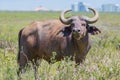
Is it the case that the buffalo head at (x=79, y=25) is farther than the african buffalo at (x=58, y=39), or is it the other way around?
the african buffalo at (x=58, y=39)

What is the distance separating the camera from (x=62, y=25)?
923cm

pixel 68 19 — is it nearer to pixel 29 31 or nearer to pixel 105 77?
pixel 29 31

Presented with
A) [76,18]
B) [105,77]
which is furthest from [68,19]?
[105,77]

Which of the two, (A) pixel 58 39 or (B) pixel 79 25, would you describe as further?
(A) pixel 58 39

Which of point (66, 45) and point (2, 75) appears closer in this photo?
point (2, 75)

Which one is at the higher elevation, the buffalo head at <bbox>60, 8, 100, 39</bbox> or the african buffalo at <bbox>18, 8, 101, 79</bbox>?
the buffalo head at <bbox>60, 8, 100, 39</bbox>

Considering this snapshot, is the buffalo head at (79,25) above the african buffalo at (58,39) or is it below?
above

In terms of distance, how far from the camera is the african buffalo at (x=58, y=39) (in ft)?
28.0

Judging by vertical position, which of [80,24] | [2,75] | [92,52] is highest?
[80,24]

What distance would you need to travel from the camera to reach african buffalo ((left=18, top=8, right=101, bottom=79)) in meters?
8.55

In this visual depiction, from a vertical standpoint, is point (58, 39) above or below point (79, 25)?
below

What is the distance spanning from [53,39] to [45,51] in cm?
31

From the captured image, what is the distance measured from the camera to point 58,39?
8836 millimetres

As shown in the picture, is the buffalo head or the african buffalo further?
the african buffalo
